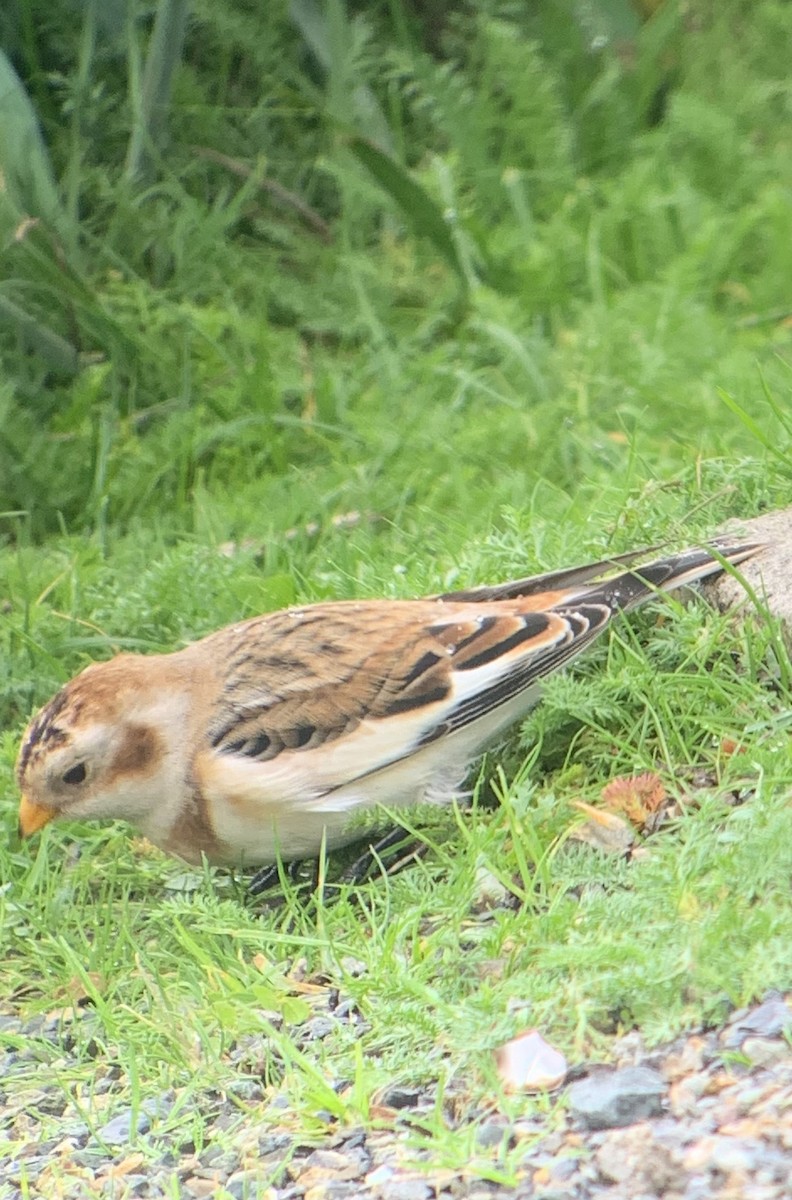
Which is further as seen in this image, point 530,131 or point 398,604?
point 530,131

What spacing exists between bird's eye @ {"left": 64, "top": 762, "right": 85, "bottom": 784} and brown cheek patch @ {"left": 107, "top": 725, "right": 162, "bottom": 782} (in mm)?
62

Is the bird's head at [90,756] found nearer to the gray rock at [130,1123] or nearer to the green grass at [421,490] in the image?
the green grass at [421,490]

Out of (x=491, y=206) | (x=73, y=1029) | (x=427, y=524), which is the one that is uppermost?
(x=491, y=206)

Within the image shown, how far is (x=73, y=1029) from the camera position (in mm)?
3875

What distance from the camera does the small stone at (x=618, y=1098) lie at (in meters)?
2.88

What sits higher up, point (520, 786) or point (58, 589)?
point (520, 786)

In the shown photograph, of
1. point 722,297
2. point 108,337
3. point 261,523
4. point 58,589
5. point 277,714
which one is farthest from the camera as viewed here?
point 722,297

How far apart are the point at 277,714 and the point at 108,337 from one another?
312cm

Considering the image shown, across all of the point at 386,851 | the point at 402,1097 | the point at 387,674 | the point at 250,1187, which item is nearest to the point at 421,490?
the point at 387,674

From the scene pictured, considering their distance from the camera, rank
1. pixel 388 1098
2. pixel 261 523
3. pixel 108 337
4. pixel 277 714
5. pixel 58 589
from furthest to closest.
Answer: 1. pixel 108 337
2. pixel 261 523
3. pixel 58 589
4. pixel 277 714
5. pixel 388 1098

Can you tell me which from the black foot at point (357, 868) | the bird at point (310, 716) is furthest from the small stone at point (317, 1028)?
the bird at point (310, 716)

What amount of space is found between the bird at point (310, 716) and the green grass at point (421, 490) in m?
0.12

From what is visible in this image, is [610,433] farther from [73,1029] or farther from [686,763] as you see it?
[73,1029]

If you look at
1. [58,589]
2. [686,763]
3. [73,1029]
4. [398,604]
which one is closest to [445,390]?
[58,589]
